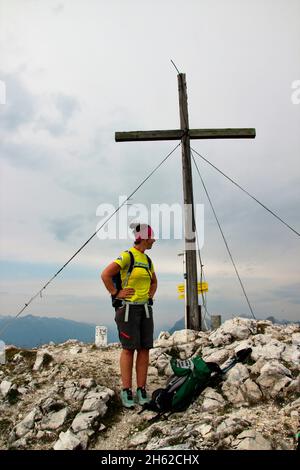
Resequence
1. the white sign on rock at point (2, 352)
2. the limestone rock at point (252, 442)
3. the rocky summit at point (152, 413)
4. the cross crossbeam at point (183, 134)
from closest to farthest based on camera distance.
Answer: the limestone rock at point (252, 442) → the rocky summit at point (152, 413) → the white sign on rock at point (2, 352) → the cross crossbeam at point (183, 134)

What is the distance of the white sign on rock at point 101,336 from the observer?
Result: 988cm

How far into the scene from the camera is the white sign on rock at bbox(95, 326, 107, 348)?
9883mm

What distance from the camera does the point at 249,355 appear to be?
672 cm

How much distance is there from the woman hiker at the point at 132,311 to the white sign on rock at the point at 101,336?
3.98m

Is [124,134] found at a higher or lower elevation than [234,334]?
higher

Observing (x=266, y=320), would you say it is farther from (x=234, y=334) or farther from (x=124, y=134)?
(x=124, y=134)

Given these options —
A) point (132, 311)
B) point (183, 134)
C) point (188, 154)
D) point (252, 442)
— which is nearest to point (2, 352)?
point (132, 311)

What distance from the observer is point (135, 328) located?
5934mm

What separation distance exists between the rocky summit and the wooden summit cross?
5.26 ft

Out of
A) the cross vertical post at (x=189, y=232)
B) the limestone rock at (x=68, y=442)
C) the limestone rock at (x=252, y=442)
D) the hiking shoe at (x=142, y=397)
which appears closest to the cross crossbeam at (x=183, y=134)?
the cross vertical post at (x=189, y=232)

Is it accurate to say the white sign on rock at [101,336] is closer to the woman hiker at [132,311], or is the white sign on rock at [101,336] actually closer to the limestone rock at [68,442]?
the woman hiker at [132,311]

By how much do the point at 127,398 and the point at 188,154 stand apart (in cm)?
686
